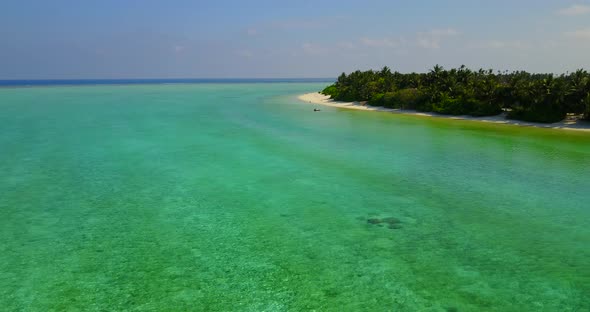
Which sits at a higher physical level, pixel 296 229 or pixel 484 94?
pixel 484 94

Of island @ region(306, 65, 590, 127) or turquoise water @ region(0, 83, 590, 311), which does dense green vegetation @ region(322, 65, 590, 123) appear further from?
turquoise water @ region(0, 83, 590, 311)

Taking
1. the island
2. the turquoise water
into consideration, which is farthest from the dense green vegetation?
the turquoise water

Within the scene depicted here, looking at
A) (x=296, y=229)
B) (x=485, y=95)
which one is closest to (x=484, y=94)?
(x=485, y=95)

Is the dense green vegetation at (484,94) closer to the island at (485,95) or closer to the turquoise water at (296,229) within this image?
the island at (485,95)

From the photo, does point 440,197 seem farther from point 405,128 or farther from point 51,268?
point 405,128

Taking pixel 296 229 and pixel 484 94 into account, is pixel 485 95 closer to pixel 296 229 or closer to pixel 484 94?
pixel 484 94

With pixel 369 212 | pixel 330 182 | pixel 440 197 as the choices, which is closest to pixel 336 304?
pixel 369 212

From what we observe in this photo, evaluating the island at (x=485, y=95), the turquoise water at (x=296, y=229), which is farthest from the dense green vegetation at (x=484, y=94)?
the turquoise water at (x=296, y=229)
